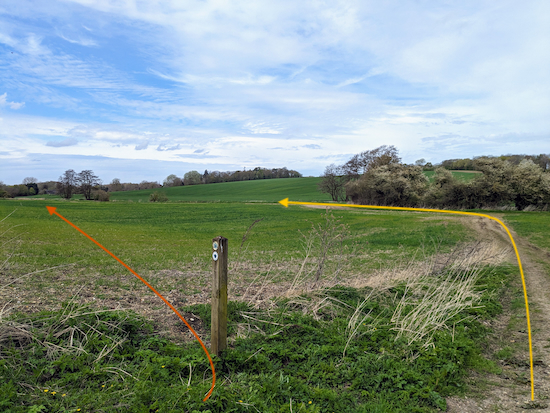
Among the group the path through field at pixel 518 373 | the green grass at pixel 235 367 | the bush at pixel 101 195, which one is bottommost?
the path through field at pixel 518 373

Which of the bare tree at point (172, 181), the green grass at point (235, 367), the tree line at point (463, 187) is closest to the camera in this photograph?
the green grass at point (235, 367)

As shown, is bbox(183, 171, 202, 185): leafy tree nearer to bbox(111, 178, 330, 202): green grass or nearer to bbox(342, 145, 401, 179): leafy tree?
bbox(111, 178, 330, 202): green grass

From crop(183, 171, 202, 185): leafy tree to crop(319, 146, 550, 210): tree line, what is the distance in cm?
7177

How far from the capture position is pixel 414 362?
5.18 metres

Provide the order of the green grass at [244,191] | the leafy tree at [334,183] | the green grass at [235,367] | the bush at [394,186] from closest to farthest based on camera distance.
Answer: the green grass at [235,367], the bush at [394,186], the leafy tree at [334,183], the green grass at [244,191]

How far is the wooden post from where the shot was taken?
450 cm

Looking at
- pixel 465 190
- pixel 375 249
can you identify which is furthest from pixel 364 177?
pixel 375 249

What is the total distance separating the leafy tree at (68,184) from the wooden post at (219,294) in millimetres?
69829

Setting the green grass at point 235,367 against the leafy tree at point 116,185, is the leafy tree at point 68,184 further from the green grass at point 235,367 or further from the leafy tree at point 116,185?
the green grass at point 235,367

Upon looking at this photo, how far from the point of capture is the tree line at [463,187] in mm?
40938

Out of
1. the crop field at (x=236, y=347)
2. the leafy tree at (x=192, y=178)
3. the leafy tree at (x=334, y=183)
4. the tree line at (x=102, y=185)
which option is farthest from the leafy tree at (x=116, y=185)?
the crop field at (x=236, y=347)

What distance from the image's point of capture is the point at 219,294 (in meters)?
4.59

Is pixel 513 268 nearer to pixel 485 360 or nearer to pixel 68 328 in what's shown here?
pixel 485 360

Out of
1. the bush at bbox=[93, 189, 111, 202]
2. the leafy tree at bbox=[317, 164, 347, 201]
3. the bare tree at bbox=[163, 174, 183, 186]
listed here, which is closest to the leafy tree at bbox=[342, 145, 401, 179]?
the leafy tree at bbox=[317, 164, 347, 201]
